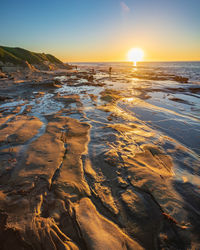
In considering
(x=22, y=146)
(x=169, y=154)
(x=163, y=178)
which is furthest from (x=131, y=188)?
(x=22, y=146)

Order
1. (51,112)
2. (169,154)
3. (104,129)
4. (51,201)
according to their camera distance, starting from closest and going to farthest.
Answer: (51,201) → (169,154) → (104,129) → (51,112)

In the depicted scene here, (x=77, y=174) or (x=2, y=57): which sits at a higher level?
(x=2, y=57)

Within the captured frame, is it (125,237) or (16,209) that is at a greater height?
(16,209)

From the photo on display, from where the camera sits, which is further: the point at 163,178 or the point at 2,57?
the point at 2,57

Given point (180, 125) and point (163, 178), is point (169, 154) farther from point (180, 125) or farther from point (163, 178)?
point (180, 125)

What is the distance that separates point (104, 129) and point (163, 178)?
2597 mm

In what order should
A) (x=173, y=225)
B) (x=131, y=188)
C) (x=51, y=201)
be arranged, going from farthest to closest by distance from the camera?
(x=131, y=188)
(x=51, y=201)
(x=173, y=225)

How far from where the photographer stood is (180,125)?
5.30 m

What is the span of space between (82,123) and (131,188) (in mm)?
3307

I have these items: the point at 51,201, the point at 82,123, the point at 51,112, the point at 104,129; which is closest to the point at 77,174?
the point at 51,201

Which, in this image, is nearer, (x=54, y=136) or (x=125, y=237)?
(x=125, y=237)

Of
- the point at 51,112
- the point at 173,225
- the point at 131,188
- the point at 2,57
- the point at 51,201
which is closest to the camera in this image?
the point at 173,225

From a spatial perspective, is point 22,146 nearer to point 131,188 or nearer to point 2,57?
point 131,188

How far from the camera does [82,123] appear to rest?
5.10 m
